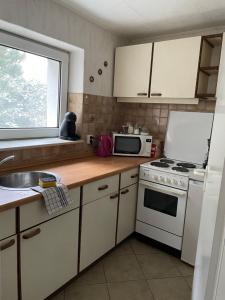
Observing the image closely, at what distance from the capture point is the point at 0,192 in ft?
4.02

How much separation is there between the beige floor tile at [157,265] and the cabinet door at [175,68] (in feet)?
4.98

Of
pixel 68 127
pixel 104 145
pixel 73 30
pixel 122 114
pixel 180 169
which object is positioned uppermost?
pixel 73 30

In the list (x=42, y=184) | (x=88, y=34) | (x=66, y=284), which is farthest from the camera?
(x=88, y=34)

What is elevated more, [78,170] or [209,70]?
[209,70]

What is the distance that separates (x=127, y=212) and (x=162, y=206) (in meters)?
0.33

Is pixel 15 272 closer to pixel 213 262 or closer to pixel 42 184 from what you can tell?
pixel 42 184

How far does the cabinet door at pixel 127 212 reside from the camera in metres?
2.06

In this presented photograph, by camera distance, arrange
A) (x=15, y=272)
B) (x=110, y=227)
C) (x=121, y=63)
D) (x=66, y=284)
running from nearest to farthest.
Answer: (x=15, y=272)
(x=66, y=284)
(x=110, y=227)
(x=121, y=63)

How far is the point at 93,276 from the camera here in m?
1.79

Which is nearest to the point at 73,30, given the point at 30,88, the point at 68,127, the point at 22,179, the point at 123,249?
the point at 30,88

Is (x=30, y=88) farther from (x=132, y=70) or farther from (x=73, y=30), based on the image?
(x=132, y=70)

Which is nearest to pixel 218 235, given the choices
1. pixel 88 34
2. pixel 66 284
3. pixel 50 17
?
pixel 66 284

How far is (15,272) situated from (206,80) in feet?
7.35

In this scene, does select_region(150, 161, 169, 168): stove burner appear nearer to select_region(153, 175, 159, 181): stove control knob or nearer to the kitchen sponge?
select_region(153, 175, 159, 181): stove control knob
